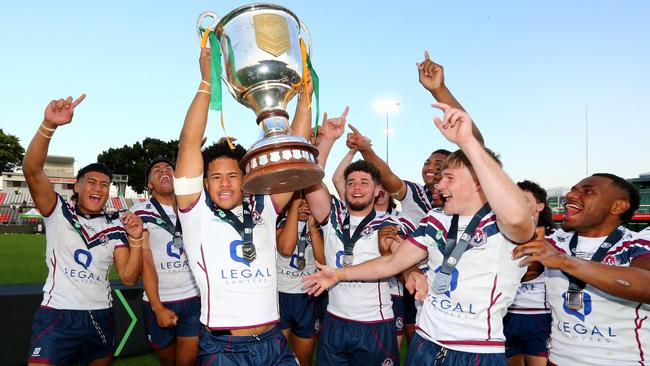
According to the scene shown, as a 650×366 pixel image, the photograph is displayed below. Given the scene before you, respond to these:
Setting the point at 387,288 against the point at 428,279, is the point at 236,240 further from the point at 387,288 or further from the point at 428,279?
the point at 387,288

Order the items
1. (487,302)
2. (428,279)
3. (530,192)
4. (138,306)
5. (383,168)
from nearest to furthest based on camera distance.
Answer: (487,302)
(428,279)
(530,192)
(383,168)
(138,306)

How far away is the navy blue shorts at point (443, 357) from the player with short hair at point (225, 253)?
0.81 meters

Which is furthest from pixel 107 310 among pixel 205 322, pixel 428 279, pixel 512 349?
pixel 512 349

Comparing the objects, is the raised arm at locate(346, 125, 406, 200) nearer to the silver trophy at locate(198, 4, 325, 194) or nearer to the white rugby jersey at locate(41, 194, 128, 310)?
the silver trophy at locate(198, 4, 325, 194)

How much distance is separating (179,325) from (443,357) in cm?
312

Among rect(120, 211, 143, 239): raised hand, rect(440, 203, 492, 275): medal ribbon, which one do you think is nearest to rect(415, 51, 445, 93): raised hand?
rect(440, 203, 492, 275): medal ribbon

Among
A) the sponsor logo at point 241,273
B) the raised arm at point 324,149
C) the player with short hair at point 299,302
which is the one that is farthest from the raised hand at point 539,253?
the player with short hair at point 299,302

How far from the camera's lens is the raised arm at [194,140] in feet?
8.21

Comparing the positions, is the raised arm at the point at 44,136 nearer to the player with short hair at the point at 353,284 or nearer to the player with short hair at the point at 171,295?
the player with short hair at the point at 171,295

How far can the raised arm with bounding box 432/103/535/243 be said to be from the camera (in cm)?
213

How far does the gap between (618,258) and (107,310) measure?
163 inches

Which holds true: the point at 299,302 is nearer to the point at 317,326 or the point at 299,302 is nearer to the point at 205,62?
the point at 317,326

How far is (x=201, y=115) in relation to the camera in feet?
8.27

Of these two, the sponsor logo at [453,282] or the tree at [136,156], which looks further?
the tree at [136,156]
